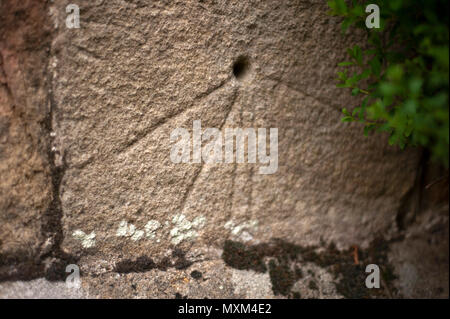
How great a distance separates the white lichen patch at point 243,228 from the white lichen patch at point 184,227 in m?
0.11

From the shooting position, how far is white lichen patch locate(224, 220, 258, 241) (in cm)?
146

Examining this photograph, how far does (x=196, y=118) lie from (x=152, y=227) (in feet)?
1.29

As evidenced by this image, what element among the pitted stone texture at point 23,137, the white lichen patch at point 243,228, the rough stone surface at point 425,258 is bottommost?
the rough stone surface at point 425,258

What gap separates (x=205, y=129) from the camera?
135cm

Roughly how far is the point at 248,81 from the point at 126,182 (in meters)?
0.53

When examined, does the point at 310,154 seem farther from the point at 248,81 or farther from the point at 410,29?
the point at 410,29

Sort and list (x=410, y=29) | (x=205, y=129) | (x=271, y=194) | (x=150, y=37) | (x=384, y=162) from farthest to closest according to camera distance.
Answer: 1. (x=384, y=162)
2. (x=271, y=194)
3. (x=205, y=129)
4. (x=150, y=37)
5. (x=410, y=29)

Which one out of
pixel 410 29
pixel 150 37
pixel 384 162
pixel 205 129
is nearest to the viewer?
pixel 410 29

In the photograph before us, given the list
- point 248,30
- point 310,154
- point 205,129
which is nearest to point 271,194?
point 310,154

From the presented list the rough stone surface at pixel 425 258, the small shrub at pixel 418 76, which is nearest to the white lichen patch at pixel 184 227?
the small shrub at pixel 418 76

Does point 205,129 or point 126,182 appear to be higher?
point 205,129

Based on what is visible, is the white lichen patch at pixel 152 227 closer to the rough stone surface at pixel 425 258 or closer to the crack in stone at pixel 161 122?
the crack in stone at pixel 161 122

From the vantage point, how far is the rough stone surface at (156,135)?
1.21 m

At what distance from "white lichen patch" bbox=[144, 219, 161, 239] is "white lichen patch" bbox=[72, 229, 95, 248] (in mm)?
172
